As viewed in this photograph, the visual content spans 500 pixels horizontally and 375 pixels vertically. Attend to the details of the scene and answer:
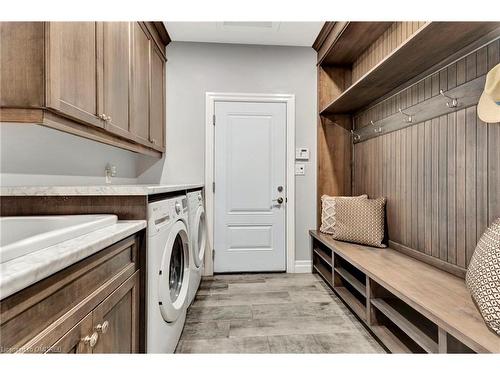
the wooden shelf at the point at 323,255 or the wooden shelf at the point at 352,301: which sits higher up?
the wooden shelf at the point at 323,255

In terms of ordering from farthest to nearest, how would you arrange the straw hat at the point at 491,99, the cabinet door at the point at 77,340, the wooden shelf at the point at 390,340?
the wooden shelf at the point at 390,340, the straw hat at the point at 491,99, the cabinet door at the point at 77,340

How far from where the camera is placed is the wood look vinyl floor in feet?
5.60

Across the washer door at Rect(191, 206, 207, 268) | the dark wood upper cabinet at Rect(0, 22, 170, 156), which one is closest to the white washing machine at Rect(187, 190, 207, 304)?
the washer door at Rect(191, 206, 207, 268)

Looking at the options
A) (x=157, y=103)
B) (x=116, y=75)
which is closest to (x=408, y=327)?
(x=116, y=75)

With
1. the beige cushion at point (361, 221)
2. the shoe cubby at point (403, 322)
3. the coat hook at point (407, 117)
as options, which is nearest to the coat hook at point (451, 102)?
the coat hook at point (407, 117)

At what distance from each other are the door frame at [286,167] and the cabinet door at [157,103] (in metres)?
0.47

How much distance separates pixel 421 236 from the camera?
6.37 ft

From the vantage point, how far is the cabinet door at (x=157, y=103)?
2568 millimetres

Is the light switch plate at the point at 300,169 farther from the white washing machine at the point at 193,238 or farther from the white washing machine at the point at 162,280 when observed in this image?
the white washing machine at the point at 162,280

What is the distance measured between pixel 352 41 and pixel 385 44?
1.03 feet

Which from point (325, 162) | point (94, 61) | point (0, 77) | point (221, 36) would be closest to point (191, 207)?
point (94, 61)

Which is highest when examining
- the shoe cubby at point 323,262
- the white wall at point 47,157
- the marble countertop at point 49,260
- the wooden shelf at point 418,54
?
the wooden shelf at point 418,54

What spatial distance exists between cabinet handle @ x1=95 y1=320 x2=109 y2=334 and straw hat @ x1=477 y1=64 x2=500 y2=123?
1.86 metres

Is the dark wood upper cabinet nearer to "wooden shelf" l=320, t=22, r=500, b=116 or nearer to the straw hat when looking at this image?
"wooden shelf" l=320, t=22, r=500, b=116
